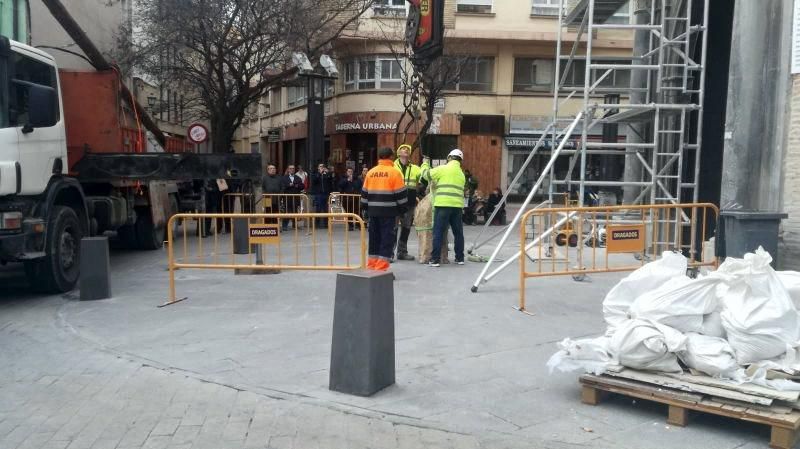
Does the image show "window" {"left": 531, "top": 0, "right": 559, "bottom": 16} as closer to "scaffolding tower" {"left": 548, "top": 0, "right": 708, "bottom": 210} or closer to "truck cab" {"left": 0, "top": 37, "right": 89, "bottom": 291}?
"scaffolding tower" {"left": 548, "top": 0, "right": 708, "bottom": 210}

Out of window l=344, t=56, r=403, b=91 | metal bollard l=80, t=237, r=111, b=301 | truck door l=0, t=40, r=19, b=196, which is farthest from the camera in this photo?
window l=344, t=56, r=403, b=91

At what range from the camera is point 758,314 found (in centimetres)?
477

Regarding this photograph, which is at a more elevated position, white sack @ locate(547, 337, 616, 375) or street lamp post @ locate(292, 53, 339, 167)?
street lamp post @ locate(292, 53, 339, 167)

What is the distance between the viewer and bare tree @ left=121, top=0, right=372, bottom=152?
19172 millimetres

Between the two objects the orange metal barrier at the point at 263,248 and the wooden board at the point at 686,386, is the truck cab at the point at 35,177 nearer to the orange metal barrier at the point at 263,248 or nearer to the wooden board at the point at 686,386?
the orange metal barrier at the point at 263,248

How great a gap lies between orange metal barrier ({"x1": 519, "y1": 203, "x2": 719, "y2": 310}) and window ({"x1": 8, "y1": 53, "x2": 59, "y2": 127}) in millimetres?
6046

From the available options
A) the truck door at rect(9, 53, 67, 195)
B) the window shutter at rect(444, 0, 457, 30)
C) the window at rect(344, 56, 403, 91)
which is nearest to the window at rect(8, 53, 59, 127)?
the truck door at rect(9, 53, 67, 195)

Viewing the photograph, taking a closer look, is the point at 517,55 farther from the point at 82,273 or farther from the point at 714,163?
the point at 82,273

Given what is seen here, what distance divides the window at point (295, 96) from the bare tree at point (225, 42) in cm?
1118

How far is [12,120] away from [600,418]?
23.9 ft

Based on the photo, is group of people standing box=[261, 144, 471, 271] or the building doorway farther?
the building doorway

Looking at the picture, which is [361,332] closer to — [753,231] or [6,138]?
[753,231]

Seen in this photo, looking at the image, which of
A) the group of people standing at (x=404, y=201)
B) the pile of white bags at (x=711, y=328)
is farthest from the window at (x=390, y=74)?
the pile of white bags at (x=711, y=328)

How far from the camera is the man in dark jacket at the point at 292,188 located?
1948 centimetres
